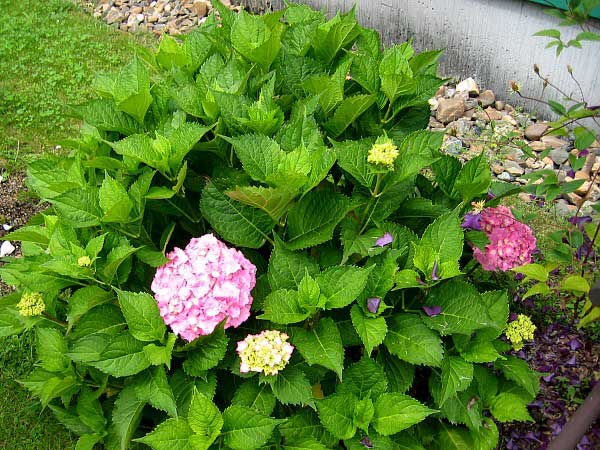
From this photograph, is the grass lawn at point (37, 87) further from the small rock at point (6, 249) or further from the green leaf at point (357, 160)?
the green leaf at point (357, 160)

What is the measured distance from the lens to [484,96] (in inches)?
175

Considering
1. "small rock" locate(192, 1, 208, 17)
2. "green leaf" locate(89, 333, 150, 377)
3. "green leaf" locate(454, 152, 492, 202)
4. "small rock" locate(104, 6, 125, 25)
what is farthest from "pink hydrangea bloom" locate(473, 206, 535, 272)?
"small rock" locate(104, 6, 125, 25)

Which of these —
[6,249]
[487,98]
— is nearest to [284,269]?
[6,249]

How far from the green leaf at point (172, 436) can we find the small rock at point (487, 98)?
3.31 metres

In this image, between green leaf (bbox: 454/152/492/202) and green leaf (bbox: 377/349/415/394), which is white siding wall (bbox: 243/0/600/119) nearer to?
green leaf (bbox: 454/152/492/202)

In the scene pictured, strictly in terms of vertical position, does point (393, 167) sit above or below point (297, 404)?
above

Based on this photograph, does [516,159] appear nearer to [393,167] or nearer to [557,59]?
[557,59]

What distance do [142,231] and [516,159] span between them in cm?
266

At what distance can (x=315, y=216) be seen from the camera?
1.95m

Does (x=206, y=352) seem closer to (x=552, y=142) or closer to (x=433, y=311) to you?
(x=433, y=311)

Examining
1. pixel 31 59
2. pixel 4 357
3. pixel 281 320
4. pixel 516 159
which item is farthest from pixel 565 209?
pixel 31 59

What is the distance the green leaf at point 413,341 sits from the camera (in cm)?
185

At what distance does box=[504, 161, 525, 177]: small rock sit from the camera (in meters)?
3.82

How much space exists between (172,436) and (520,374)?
1134mm
